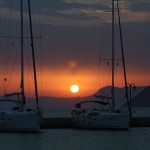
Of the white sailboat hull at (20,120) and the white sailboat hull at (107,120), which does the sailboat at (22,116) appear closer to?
the white sailboat hull at (20,120)

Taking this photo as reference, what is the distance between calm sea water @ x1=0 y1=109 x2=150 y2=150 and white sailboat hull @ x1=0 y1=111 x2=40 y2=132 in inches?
28.3

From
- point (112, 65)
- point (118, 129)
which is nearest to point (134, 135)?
point (118, 129)

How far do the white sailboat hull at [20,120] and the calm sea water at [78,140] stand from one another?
2.36 feet

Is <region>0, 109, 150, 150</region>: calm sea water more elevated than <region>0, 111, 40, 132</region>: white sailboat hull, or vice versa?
<region>0, 111, 40, 132</region>: white sailboat hull

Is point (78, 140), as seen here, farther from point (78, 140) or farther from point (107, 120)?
point (107, 120)

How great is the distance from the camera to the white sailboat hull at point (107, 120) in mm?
73669

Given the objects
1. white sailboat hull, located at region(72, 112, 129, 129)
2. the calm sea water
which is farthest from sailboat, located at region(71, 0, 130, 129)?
the calm sea water

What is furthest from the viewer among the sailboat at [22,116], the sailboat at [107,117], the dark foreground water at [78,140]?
the sailboat at [107,117]

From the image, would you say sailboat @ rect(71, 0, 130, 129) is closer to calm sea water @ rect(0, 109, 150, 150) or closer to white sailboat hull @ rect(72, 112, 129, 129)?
white sailboat hull @ rect(72, 112, 129, 129)

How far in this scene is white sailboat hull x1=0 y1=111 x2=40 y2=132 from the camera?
66.1m

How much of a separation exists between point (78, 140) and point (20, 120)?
6212 mm

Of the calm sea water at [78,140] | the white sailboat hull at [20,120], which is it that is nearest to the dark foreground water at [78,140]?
the calm sea water at [78,140]

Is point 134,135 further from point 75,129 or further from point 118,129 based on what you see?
point 75,129

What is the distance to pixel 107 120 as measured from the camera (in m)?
74.3
